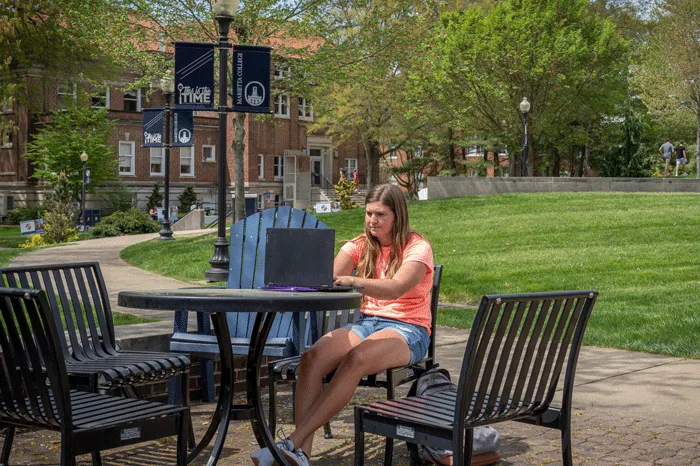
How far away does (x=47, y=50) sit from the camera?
67.1 feet

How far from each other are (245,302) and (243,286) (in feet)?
8.33

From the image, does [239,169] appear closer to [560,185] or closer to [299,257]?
[560,185]

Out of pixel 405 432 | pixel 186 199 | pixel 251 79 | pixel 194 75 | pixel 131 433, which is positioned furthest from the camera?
pixel 186 199

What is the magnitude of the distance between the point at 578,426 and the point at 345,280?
6.90 ft

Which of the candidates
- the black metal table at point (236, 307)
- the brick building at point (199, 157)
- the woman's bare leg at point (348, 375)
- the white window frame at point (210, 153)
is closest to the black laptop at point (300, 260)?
the black metal table at point (236, 307)

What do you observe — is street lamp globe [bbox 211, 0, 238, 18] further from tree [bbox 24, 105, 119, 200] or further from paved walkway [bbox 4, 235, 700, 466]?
tree [bbox 24, 105, 119, 200]

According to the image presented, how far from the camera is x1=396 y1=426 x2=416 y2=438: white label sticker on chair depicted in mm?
4055

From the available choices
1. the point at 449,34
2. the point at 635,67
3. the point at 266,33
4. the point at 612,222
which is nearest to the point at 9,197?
the point at 449,34

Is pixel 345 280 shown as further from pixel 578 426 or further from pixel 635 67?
pixel 635 67

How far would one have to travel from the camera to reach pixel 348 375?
468 cm

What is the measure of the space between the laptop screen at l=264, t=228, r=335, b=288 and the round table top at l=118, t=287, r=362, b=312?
0.23m

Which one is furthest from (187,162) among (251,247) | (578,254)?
(251,247)

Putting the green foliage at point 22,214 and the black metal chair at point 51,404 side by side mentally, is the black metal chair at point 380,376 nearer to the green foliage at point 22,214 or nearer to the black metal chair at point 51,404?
the black metal chair at point 51,404

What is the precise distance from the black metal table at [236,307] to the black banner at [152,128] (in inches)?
898
